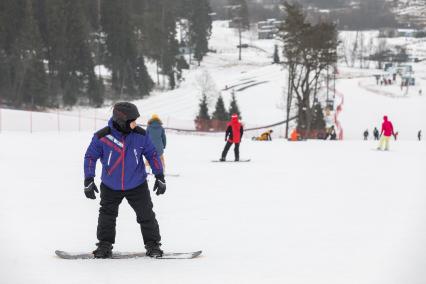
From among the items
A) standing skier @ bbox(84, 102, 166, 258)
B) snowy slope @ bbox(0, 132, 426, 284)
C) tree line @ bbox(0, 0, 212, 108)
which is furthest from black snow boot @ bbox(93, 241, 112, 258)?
tree line @ bbox(0, 0, 212, 108)

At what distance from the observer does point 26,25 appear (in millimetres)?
50312

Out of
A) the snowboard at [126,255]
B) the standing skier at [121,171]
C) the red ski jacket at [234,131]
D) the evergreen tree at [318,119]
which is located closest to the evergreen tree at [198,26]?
the evergreen tree at [318,119]

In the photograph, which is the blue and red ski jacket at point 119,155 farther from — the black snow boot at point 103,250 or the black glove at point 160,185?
the black snow boot at point 103,250

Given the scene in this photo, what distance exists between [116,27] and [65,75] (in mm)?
9653

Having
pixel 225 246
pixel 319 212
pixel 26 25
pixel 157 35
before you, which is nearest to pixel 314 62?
pixel 26 25

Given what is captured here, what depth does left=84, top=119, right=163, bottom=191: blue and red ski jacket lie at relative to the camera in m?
5.70

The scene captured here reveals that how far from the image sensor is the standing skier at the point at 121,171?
5695 mm

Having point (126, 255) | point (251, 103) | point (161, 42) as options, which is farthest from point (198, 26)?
point (126, 255)

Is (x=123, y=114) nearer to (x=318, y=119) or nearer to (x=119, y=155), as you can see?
(x=119, y=155)

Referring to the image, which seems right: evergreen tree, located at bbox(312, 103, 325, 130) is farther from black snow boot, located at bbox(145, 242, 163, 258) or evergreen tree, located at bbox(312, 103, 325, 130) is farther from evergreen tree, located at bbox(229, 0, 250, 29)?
evergreen tree, located at bbox(229, 0, 250, 29)

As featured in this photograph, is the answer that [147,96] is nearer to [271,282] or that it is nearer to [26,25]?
[26,25]

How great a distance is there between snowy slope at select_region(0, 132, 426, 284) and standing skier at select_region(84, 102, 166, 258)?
12.0 inches

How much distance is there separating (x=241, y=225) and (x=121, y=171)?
9.59ft

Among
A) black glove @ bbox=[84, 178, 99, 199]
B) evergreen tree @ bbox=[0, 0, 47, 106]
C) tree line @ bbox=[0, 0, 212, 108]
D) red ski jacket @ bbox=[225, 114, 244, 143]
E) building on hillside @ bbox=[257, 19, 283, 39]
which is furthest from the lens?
building on hillside @ bbox=[257, 19, 283, 39]
